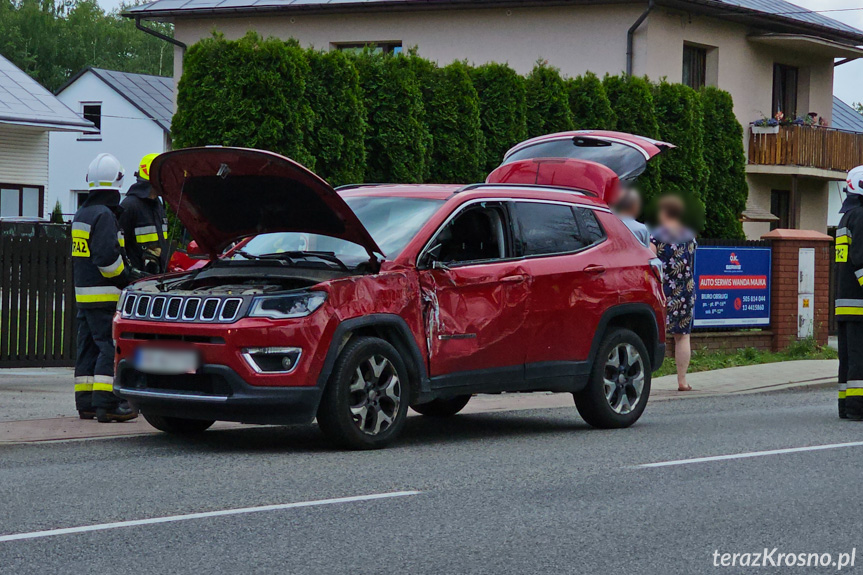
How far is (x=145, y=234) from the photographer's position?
1095cm

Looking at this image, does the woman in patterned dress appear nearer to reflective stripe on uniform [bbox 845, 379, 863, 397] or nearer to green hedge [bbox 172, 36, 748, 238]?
green hedge [bbox 172, 36, 748, 238]

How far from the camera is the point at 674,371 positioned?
1691cm

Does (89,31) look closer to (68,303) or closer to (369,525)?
(68,303)

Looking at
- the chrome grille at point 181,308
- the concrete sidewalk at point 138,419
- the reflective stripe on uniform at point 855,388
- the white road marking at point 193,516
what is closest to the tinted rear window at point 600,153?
the concrete sidewalk at point 138,419

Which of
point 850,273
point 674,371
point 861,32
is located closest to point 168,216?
point 674,371

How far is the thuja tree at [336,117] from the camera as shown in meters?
17.8

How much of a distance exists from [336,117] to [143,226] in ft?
24.1

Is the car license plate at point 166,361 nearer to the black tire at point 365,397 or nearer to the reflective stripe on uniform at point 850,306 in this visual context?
the black tire at point 365,397

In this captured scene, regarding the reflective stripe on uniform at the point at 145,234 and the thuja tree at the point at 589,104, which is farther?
the thuja tree at the point at 589,104

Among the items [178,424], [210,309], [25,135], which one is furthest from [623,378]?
[25,135]

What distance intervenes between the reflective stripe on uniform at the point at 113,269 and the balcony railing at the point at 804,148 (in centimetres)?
2417

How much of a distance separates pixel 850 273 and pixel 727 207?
13.5 m

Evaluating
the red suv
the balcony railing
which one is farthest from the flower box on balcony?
the red suv

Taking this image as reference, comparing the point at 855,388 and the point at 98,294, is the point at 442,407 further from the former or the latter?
the point at 855,388
